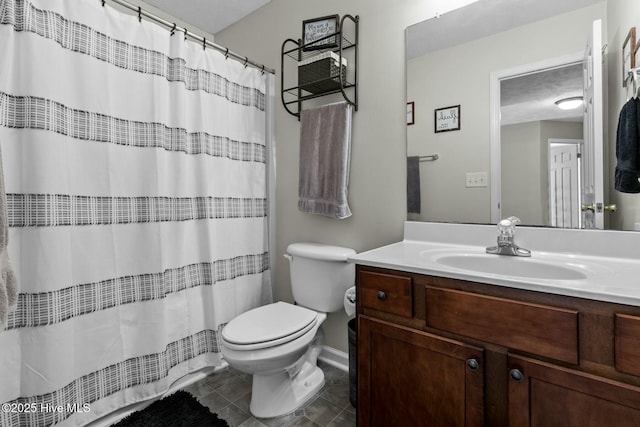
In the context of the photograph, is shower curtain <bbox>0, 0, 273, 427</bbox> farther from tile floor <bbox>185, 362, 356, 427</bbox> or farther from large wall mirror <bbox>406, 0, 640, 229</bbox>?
large wall mirror <bbox>406, 0, 640, 229</bbox>

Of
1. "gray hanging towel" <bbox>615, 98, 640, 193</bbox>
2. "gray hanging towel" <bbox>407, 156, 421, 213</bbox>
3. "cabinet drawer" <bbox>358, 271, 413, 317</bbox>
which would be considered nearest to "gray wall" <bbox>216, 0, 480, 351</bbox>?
"gray hanging towel" <bbox>407, 156, 421, 213</bbox>

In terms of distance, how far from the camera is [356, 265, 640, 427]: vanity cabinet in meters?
0.76

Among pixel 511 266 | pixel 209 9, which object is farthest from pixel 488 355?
pixel 209 9

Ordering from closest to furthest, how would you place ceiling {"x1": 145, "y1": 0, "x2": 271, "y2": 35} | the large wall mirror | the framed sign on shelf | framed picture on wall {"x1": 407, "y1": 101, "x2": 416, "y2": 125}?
1. the large wall mirror
2. framed picture on wall {"x1": 407, "y1": 101, "x2": 416, "y2": 125}
3. the framed sign on shelf
4. ceiling {"x1": 145, "y1": 0, "x2": 271, "y2": 35}

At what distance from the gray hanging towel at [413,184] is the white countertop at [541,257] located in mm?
93

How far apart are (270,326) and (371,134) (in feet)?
3.67

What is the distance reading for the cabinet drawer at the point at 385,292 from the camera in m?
1.08

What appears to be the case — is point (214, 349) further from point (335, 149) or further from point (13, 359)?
point (335, 149)

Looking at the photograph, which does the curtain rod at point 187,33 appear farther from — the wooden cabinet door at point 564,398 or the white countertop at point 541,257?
the wooden cabinet door at point 564,398

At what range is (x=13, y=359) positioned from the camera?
1174 millimetres

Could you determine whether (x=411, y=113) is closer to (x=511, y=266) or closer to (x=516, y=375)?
(x=511, y=266)

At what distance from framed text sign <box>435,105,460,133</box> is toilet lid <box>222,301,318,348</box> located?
1123mm

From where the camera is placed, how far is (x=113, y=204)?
4.73 feet

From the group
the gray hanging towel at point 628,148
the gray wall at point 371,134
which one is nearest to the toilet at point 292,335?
the gray wall at point 371,134
